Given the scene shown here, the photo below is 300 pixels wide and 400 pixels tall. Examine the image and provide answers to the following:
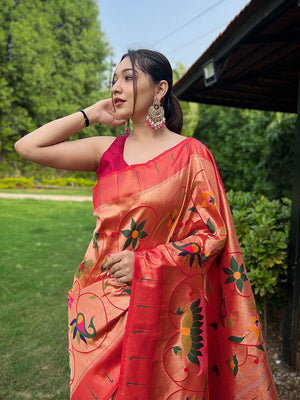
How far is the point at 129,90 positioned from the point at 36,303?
11.4ft

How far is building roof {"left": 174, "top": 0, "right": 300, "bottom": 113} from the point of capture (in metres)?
2.78

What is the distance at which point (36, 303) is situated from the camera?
412cm

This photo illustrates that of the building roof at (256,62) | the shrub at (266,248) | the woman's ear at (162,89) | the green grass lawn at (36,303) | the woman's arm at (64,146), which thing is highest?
the building roof at (256,62)

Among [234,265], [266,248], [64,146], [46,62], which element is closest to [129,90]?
[64,146]

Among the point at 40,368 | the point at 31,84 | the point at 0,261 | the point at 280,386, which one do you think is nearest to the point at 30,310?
the point at 40,368

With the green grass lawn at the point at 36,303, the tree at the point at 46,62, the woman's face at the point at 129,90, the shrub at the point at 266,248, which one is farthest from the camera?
the tree at the point at 46,62

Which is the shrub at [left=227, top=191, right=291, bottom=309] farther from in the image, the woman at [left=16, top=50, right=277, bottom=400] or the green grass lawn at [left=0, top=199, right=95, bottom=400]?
the green grass lawn at [left=0, top=199, right=95, bottom=400]

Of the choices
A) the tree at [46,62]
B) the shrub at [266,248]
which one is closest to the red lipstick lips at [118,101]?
the shrub at [266,248]

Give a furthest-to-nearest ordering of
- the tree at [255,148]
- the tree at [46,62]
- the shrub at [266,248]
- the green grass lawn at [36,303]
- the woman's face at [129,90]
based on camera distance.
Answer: the tree at [46,62], the tree at [255,148], the shrub at [266,248], the green grass lawn at [36,303], the woman's face at [129,90]

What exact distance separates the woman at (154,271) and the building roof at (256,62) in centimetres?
171

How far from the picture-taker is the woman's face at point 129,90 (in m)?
1.40

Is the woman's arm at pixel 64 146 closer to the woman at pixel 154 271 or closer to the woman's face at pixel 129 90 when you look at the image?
the woman at pixel 154 271

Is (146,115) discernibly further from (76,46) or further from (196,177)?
(76,46)

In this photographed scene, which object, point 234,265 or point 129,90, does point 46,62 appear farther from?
point 234,265
